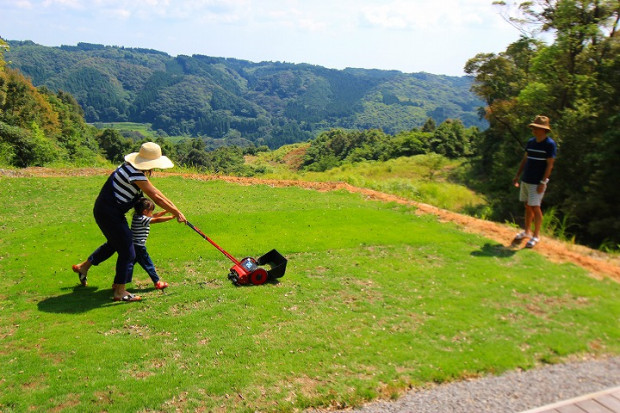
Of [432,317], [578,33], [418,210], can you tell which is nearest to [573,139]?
[578,33]

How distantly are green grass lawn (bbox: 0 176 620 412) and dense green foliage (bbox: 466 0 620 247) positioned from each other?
7938 millimetres

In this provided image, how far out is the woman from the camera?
725 cm

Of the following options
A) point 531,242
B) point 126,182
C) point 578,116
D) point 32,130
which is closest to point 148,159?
point 126,182

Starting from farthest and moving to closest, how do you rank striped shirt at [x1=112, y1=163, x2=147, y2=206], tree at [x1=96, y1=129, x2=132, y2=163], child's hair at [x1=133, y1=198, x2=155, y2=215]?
tree at [x1=96, y1=129, x2=132, y2=163] → child's hair at [x1=133, y1=198, x2=155, y2=215] → striped shirt at [x1=112, y1=163, x2=147, y2=206]

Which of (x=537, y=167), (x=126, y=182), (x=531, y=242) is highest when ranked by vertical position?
(x=537, y=167)

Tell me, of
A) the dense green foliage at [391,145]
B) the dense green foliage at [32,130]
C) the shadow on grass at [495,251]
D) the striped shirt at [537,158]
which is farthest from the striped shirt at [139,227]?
the dense green foliage at [391,145]

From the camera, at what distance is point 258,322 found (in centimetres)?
704

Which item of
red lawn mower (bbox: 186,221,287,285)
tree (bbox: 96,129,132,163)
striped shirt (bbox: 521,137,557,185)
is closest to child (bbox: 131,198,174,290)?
red lawn mower (bbox: 186,221,287,285)

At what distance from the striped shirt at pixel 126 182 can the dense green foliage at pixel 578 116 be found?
14.0 metres

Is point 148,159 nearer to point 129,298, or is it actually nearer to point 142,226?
point 142,226

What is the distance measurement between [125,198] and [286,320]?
3455mm

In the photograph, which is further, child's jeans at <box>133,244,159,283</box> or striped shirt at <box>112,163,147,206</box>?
child's jeans at <box>133,244,159,283</box>

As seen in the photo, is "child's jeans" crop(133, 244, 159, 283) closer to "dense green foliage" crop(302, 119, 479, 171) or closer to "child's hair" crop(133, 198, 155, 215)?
"child's hair" crop(133, 198, 155, 215)

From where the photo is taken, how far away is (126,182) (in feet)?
23.9
